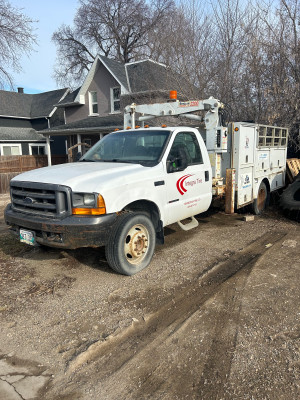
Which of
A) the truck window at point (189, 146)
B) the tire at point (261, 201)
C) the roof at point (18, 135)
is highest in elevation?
the roof at point (18, 135)

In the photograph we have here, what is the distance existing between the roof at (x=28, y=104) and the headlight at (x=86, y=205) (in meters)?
24.3

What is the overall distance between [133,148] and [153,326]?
2.94 metres

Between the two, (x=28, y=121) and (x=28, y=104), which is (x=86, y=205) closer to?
(x=28, y=121)

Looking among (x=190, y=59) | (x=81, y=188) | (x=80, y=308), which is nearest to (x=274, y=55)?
(x=190, y=59)

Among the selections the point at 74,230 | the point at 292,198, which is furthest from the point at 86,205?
the point at 292,198

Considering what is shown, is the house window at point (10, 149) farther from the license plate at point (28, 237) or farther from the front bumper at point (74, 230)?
the front bumper at point (74, 230)

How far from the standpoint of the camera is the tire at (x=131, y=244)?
162 inches

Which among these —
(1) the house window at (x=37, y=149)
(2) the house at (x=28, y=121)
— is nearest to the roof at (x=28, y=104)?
(2) the house at (x=28, y=121)

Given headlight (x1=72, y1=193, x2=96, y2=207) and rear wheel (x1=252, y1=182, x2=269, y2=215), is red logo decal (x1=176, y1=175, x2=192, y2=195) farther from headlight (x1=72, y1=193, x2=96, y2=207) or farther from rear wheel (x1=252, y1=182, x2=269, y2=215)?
rear wheel (x1=252, y1=182, x2=269, y2=215)

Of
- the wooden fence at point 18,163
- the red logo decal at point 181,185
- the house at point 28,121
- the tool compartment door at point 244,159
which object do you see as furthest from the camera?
the house at point 28,121

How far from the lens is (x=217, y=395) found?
7.73 feet

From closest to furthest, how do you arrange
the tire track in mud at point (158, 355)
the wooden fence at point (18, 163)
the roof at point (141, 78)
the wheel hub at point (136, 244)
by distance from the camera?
the tire track in mud at point (158, 355)
the wheel hub at point (136, 244)
the roof at point (141, 78)
the wooden fence at point (18, 163)

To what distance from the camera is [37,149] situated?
2627 cm

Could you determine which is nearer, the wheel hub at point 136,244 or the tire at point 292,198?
the wheel hub at point 136,244
